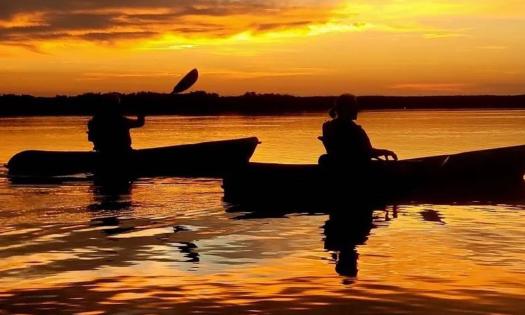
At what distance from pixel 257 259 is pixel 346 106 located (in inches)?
222

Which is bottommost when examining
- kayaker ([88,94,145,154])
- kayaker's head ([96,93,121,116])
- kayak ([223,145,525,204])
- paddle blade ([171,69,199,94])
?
kayak ([223,145,525,204])

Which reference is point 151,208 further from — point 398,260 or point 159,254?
point 398,260

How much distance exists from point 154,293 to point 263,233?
14.9 ft

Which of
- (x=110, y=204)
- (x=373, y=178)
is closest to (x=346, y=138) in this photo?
(x=373, y=178)

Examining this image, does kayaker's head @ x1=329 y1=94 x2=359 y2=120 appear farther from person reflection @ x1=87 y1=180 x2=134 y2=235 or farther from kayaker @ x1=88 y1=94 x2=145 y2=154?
kayaker @ x1=88 y1=94 x2=145 y2=154

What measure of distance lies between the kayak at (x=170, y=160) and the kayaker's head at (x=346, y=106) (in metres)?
Answer: 9.49

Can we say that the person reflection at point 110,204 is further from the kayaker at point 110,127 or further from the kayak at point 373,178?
the kayak at point 373,178

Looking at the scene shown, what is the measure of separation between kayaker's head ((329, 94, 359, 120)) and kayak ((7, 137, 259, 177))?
9485 mm

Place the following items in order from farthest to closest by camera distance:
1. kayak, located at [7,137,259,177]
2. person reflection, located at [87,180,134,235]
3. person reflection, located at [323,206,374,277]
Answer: kayak, located at [7,137,259,177] → person reflection, located at [87,180,134,235] → person reflection, located at [323,206,374,277]

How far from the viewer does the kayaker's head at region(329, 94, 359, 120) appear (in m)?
16.1

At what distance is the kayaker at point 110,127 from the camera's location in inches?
976

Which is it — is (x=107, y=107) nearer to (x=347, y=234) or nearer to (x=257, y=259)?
(x=347, y=234)

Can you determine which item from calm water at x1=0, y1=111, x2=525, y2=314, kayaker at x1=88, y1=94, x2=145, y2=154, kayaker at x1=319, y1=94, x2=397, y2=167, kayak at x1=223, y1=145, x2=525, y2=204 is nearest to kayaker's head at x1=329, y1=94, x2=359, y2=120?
kayaker at x1=319, y1=94, x2=397, y2=167

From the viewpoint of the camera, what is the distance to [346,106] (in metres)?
16.2
